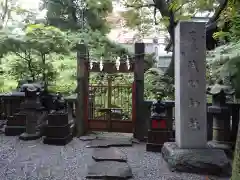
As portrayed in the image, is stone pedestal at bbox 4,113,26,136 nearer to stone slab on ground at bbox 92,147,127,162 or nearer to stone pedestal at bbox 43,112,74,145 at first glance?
stone pedestal at bbox 43,112,74,145

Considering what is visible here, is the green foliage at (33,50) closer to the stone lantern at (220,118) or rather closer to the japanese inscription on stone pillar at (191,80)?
the japanese inscription on stone pillar at (191,80)

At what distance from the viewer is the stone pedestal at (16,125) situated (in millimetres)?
8000

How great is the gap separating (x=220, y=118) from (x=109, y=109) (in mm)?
3283

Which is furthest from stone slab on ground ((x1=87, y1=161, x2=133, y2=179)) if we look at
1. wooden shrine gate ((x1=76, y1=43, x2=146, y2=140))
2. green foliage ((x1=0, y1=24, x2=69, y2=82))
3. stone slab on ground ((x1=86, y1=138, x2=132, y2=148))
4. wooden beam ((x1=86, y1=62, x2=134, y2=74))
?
green foliage ((x1=0, y1=24, x2=69, y2=82))

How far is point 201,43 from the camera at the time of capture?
5.53 metres

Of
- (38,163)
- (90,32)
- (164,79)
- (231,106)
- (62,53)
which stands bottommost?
(38,163)

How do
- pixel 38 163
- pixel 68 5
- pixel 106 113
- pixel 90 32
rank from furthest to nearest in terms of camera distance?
pixel 68 5 < pixel 90 32 < pixel 106 113 < pixel 38 163

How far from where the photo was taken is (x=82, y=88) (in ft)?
25.6

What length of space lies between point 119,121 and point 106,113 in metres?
0.50

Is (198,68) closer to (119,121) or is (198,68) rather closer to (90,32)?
(119,121)

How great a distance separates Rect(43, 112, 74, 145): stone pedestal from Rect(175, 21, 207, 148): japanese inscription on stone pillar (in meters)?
3.17

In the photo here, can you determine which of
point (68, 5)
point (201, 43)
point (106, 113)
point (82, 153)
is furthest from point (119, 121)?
point (68, 5)

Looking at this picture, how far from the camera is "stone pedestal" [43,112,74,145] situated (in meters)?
6.99

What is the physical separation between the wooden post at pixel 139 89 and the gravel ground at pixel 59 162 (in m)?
0.62
